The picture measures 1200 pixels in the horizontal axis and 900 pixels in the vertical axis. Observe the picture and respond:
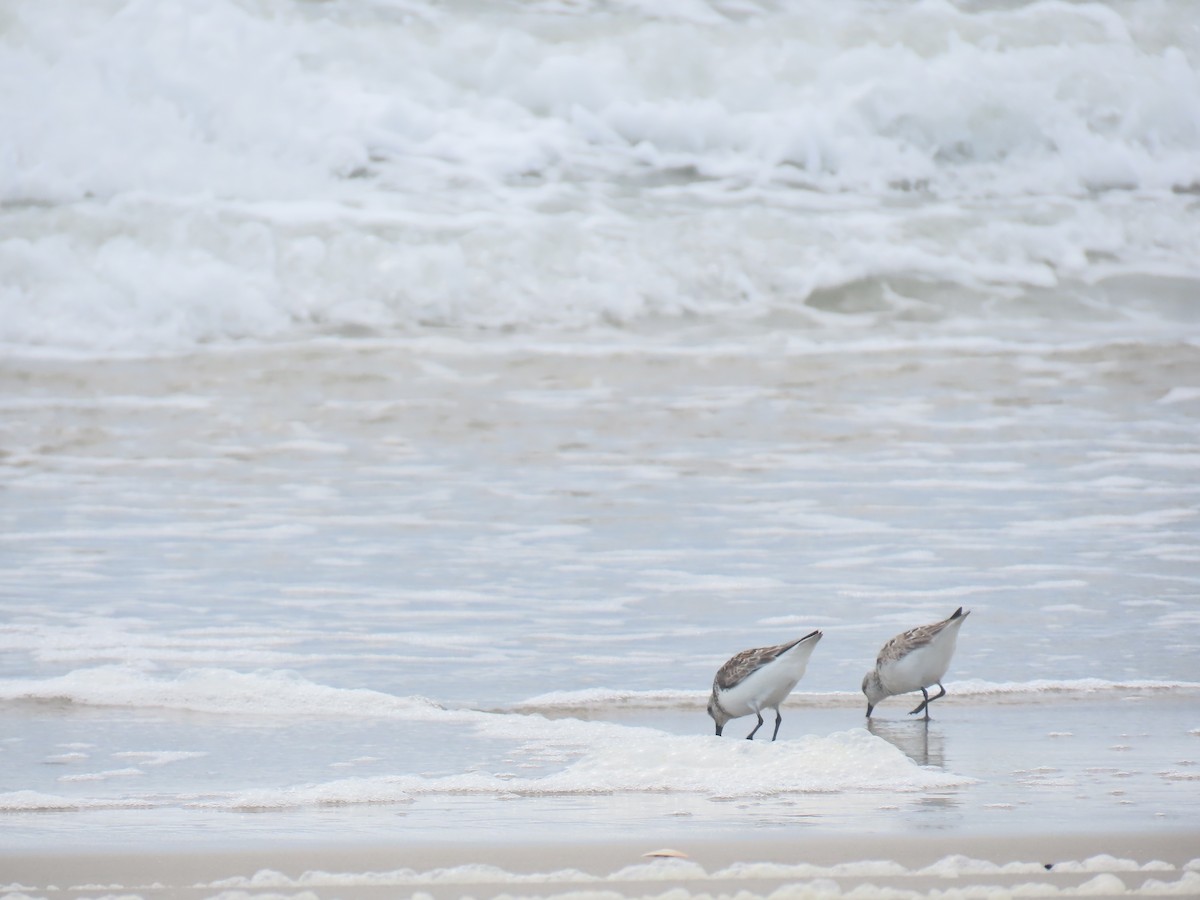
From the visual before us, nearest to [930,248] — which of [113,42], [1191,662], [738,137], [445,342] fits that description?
[738,137]

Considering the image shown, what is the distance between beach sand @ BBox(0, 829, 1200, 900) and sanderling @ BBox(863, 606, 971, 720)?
1245mm

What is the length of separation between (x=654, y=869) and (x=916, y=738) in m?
1.57

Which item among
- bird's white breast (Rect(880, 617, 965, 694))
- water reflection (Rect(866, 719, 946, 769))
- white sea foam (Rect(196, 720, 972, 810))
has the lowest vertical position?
white sea foam (Rect(196, 720, 972, 810))

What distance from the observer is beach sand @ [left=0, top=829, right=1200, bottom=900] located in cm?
256

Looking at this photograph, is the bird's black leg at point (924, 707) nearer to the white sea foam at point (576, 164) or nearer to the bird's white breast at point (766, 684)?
the bird's white breast at point (766, 684)

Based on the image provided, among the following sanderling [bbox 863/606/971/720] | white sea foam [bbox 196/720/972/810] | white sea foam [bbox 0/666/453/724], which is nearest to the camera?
white sea foam [bbox 196/720/972/810]

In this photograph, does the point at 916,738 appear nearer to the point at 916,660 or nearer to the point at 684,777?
the point at 916,660

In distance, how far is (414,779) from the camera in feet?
11.6

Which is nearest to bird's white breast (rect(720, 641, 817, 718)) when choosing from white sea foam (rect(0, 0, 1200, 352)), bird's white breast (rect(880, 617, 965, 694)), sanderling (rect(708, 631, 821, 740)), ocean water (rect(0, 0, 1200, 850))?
sanderling (rect(708, 631, 821, 740))

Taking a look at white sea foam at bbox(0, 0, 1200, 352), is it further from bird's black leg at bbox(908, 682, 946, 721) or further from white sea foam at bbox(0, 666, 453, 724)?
bird's black leg at bbox(908, 682, 946, 721)

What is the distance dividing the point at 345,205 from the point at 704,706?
26.8 ft

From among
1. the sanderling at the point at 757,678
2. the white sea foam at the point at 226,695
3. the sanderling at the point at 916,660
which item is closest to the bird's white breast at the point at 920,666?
the sanderling at the point at 916,660

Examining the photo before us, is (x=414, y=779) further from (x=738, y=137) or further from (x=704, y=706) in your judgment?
(x=738, y=137)

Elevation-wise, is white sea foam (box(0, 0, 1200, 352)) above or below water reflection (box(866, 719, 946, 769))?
above
